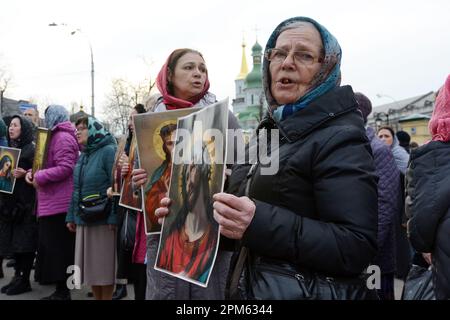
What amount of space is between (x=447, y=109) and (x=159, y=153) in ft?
4.76

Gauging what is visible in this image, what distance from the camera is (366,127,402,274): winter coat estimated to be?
3.45m

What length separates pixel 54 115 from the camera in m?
5.00

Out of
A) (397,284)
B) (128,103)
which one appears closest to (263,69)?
(397,284)

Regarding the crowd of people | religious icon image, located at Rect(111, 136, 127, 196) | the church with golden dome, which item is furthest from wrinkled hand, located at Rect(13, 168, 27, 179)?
the church with golden dome

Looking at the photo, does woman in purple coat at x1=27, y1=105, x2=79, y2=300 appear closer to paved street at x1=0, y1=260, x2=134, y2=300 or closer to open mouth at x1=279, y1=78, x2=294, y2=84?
paved street at x1=0, y1=260, x2=134, y2=300

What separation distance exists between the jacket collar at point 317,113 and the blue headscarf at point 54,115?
3.96 meters

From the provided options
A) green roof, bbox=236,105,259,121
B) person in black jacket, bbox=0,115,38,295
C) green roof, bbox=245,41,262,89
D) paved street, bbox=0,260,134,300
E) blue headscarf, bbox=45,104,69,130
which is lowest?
paved street, bbox=0,260,134,300

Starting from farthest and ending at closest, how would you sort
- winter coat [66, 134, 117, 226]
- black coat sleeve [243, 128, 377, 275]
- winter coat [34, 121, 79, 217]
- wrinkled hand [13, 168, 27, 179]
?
1. wrinkled hand [13, 168, 27, 179]
2. winter coat [34, 121, 79, 217]
3. winter coat [66, 134, 117, 226]
4. black coat sleeve [243, 128, 377, 275]

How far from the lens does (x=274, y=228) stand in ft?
4.62

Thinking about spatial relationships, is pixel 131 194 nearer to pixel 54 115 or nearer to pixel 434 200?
pixel 434 200

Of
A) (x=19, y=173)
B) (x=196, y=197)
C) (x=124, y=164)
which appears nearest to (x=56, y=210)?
(x=19, y=173)

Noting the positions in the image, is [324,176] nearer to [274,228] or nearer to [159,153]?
[274,228]

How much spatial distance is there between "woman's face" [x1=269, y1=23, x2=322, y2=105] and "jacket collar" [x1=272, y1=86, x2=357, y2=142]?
0.09m

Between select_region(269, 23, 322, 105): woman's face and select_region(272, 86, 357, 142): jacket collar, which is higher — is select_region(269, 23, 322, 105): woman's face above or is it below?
above
